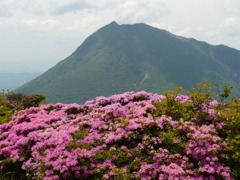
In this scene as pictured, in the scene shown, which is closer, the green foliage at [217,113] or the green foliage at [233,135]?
the green foliage at [233,135]

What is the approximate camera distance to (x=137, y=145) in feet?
28.5

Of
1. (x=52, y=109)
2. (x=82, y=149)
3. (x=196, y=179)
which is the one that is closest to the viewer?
(x=196, y=179)

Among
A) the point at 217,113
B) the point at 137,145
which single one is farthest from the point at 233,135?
the point at 137,145

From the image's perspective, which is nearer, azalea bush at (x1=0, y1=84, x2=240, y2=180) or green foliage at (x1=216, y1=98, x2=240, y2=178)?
green foliage at (x1=216, y1=98, x2=240, y2=178)

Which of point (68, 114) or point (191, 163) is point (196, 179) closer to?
point (191, 163)

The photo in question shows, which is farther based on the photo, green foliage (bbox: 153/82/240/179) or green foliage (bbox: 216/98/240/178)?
green foliage (bbox: 153/82/240/179)

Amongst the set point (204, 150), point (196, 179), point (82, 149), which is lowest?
point (196, 179)

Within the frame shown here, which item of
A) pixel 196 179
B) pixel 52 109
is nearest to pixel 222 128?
pixel 196 179

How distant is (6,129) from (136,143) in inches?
346

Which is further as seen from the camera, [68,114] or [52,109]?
[52,109]

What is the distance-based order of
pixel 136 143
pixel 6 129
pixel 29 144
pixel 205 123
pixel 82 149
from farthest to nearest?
1. pixel 6 129
2. pixel 29 144
3. pixel 205 123
4. pixel 136 143
5. pixel 82 149

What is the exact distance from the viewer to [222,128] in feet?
28.0

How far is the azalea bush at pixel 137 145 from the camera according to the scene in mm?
7074

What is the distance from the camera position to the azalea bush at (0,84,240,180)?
7074mm
